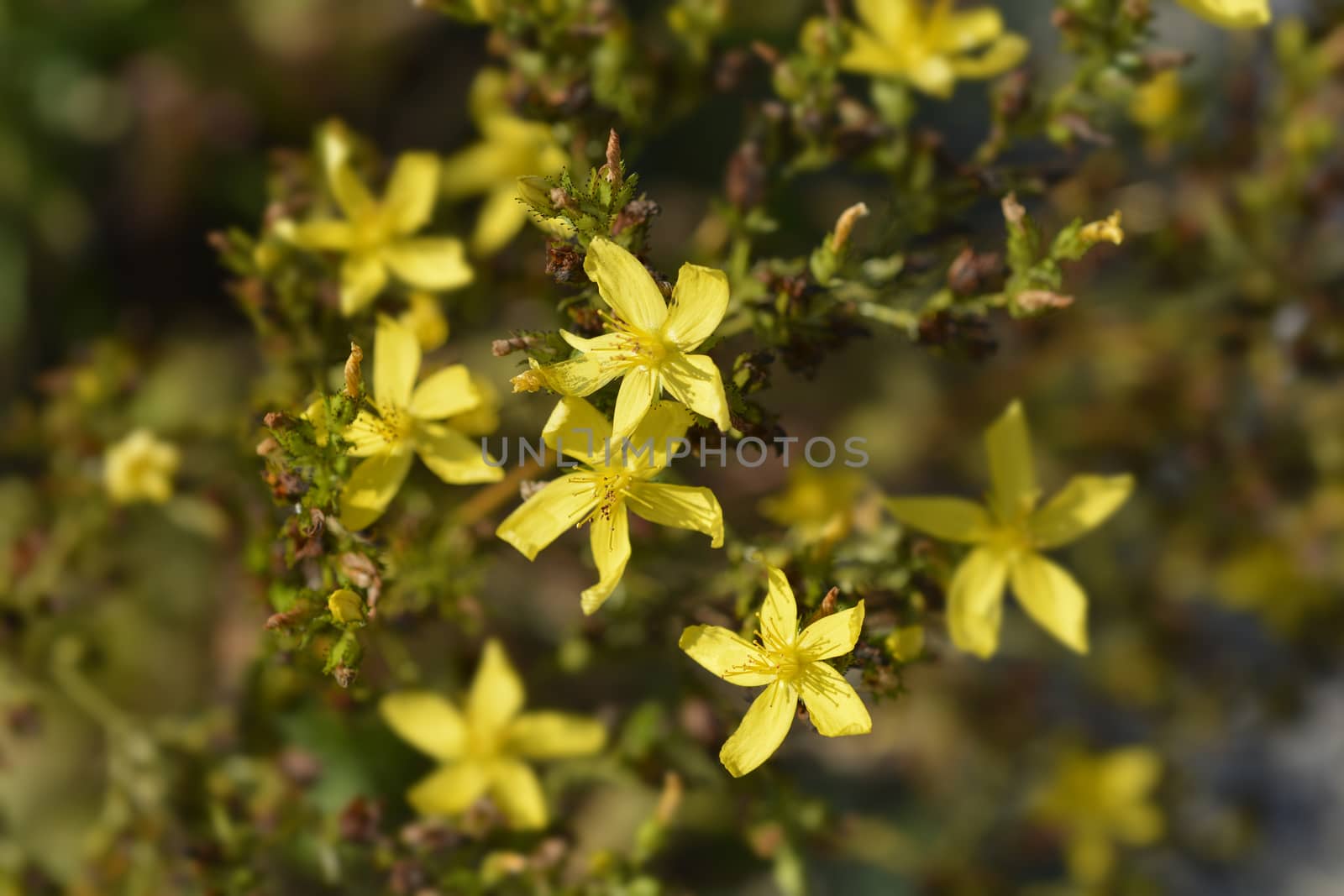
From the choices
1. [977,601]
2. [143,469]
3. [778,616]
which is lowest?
[143,469]

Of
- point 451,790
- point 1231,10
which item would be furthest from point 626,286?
point 1231,10

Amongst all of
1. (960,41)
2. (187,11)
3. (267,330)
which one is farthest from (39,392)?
(960,41)

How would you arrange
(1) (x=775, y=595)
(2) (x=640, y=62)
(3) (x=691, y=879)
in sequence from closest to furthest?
(1) (x=775, y=595) < (2) (x=640, y=62) < (3) (x=691, y=879)

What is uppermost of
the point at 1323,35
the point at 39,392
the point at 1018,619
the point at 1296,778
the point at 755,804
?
the point at 1323,35

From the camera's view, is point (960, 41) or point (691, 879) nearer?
point (960, 41)

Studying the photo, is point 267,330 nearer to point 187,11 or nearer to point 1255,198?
point 187,11

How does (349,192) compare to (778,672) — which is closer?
(778,672)

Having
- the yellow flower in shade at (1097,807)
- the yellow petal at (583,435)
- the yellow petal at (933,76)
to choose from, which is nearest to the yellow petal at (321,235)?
the yellow petal at (583,435)

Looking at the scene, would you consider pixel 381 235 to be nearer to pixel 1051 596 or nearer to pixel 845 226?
pixel 845 226
